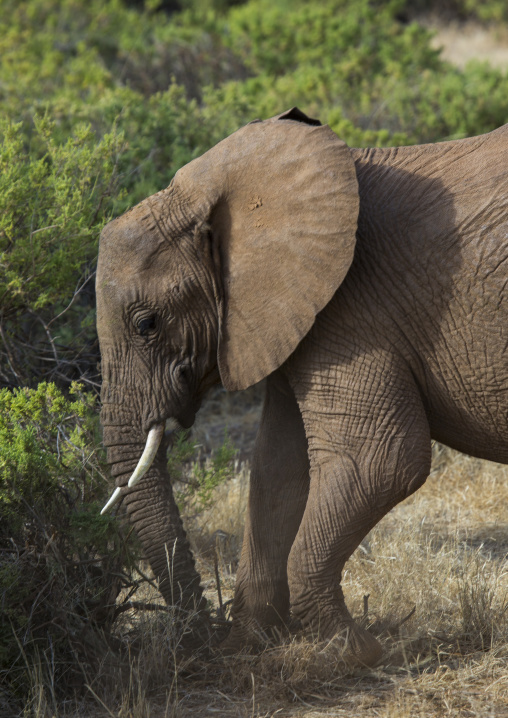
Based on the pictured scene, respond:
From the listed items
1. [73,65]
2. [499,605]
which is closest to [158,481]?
[499,605]

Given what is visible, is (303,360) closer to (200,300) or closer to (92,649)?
(200,300)

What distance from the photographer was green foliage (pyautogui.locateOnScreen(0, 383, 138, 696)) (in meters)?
3.46

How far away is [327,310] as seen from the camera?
3447 millimetres

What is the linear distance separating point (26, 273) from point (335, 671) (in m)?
2.40

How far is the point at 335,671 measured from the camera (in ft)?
11.8

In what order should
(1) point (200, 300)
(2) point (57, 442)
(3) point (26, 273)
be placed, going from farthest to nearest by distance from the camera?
(3) point (26, 273) → (2) point (57, 442) → (1) point (200, 300)

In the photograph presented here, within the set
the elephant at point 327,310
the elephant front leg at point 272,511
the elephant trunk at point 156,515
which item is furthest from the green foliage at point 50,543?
the elephant front leg at point 272,511

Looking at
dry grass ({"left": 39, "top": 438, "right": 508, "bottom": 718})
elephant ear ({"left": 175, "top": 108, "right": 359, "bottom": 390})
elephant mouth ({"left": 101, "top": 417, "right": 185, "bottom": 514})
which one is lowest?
dry grass ({"left": 39, "top": 438, "right": 508, "bottom": 718})

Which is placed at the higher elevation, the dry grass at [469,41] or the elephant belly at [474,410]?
the elephant belly at [474,410]

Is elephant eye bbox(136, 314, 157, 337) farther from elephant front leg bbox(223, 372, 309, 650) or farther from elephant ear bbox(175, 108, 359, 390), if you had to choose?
elephant front leg bbox(223, 372, 309, 650)

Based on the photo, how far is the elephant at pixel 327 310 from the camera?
10.9ft

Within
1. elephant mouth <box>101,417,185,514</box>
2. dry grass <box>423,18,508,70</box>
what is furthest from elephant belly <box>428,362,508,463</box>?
dry grass <box>423,18,508,70</box>

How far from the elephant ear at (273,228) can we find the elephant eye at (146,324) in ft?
0.85

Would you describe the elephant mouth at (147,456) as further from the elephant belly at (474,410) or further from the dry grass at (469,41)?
the dry grass at (469,41)
